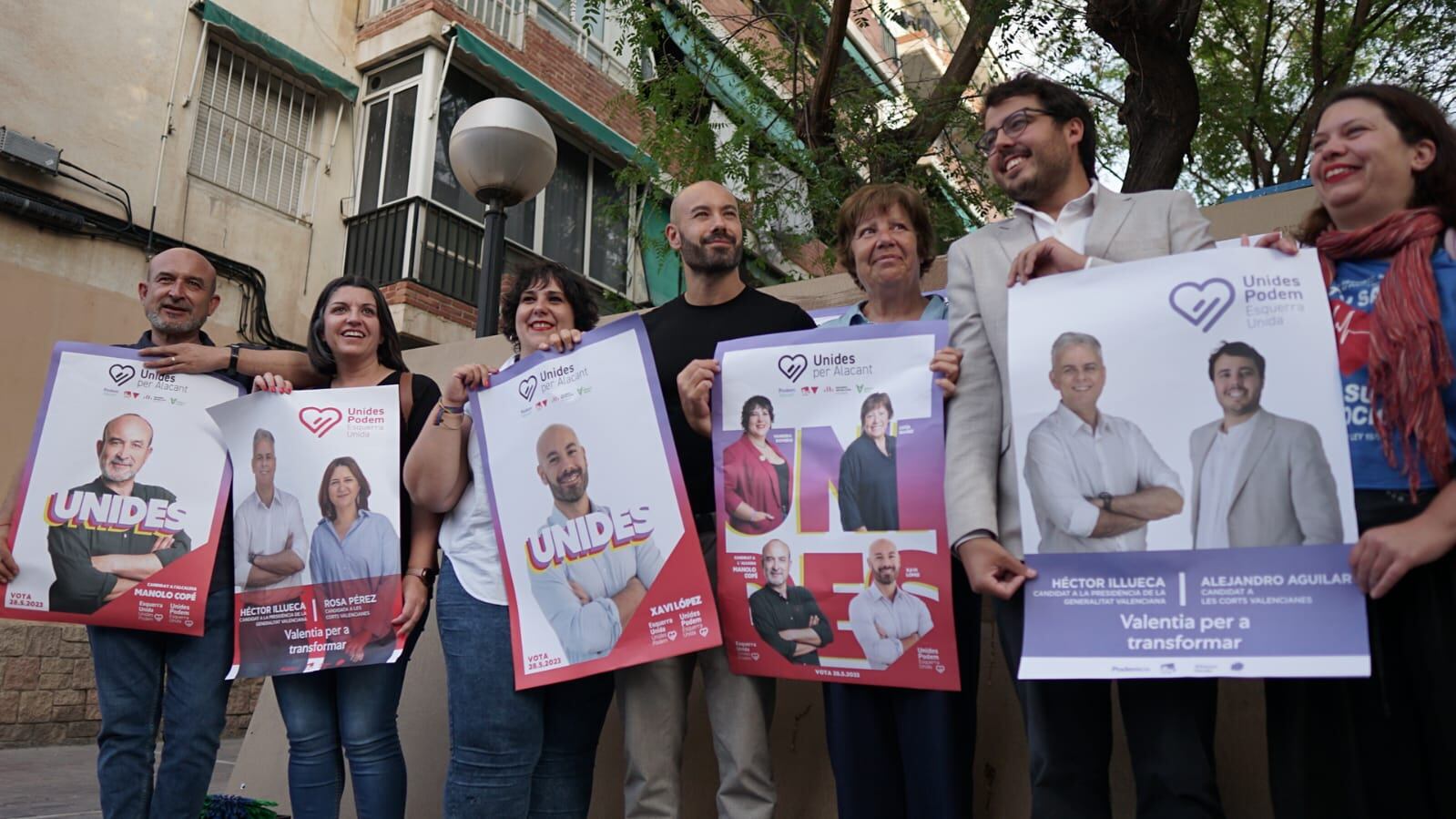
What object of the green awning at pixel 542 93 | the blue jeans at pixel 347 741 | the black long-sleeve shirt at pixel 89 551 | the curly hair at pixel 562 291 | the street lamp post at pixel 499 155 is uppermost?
the green awning at pixel 542 93

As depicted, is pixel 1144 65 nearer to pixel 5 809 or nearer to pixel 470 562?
pixel 470 562

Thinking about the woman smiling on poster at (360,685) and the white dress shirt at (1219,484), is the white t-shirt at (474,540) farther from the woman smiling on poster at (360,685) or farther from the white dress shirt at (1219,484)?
the white dress shirt at (1219,484)

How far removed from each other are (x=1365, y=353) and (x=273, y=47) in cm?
1044

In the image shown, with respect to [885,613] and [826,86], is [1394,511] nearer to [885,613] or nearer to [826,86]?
[885,613]

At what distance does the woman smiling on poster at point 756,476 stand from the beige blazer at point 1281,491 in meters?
1.03

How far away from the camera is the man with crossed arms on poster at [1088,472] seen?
199 cm

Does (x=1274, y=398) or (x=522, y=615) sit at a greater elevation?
(x=1274, y=398)

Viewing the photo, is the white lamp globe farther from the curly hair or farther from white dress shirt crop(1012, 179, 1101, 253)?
white dress shirt crop(1012, 179, 1101, 253)

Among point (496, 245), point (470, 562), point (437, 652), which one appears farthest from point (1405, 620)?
point (496, 245)

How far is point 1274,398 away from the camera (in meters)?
1.92

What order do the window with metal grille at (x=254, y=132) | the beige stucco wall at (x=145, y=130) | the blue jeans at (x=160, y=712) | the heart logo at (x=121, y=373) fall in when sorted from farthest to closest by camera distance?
the window with metal grille at (x=254, y=132) < the beige stucco wall at (x=145, y=130) < the heart logo at (x=121, y=373) < the blue jeans at (x=160, y=712)

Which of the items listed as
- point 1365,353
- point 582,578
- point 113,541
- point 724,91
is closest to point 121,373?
point 113,541

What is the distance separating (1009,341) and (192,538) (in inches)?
97.9

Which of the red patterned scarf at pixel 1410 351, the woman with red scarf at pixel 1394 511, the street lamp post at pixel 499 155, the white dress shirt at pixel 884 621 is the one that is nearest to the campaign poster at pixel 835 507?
the white dress shirt at pixel 884 621
